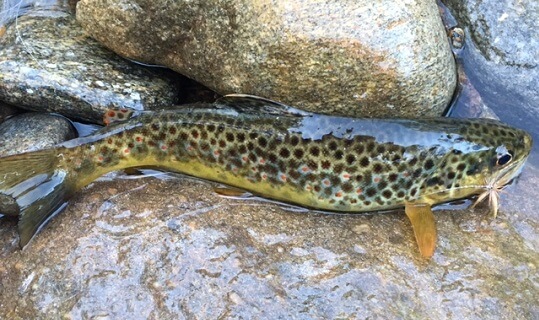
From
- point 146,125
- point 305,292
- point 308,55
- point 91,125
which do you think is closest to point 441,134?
point 308,55

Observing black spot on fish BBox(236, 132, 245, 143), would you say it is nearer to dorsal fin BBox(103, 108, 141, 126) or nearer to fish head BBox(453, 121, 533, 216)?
dorsal fin BBox(103, 108, 141, 126)

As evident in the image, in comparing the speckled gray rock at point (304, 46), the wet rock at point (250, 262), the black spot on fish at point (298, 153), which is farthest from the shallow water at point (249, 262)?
the speckled gray rock at point (304, 46)

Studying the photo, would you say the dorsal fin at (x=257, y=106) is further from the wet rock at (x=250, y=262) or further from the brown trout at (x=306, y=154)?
the wet rock at (x=250, y=262)

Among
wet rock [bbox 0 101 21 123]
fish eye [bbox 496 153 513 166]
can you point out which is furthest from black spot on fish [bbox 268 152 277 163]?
wet rock [bbox 0 101 21 123]

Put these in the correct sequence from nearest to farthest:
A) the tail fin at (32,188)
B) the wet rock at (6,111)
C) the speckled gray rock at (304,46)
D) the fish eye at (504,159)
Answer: the tail fin at (32,188) → the speckled gray rock at (304,46) → the fish eye at (504,159) → the wet rock at (6,111)

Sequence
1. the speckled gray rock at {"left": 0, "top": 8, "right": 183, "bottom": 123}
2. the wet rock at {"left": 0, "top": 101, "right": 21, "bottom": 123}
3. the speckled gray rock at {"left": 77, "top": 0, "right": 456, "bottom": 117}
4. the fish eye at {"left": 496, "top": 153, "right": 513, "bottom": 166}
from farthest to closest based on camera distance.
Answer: the wet rock at {"left": 0, "top": 101, "right": 21, "bottom": 123} → the speckled gray rock at {"left": 0, "top": 8, "right": 183, "bottom": 123} → the fish eye at {"left": 496, "top": 153, "right": 513, "bottom": 166} → the speckled gray rock at {"left": 77, "top": 0, "right": 456, "bottom": 117}
